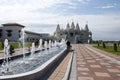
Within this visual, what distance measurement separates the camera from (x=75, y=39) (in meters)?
96.3

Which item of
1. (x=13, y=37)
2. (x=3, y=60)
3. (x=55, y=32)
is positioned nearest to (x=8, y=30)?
(x=13, y=37)

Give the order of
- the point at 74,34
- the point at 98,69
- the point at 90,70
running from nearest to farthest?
the point at 90,70
the point at 98,69
the point at 74,34

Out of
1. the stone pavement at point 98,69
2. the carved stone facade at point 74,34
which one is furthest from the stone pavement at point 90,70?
the carved stone facade at point 74,34

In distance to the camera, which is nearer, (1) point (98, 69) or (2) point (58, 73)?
(2) point (58, 73)

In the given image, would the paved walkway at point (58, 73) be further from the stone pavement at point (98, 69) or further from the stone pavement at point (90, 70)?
the stone pavement at point (98, 69)

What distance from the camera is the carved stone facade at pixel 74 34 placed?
318ft

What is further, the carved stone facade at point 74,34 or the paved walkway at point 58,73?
the carved stone facade at point 74,34

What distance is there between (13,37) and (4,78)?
75889 mm

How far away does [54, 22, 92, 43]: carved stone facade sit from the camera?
318 feet

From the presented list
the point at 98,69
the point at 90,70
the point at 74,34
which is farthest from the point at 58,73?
the point at 74,34

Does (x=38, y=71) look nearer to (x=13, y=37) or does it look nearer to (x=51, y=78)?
(x=51, y=78)

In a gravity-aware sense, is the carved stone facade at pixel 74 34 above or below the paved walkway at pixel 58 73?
above

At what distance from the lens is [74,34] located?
97.9 meters

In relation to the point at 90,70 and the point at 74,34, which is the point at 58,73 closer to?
the point at 90,70
